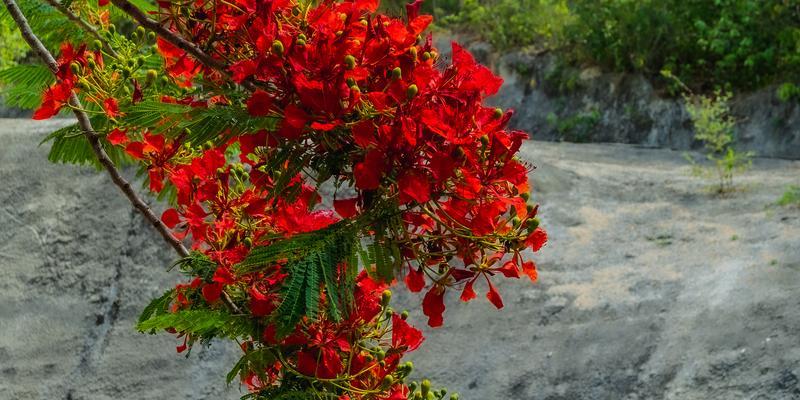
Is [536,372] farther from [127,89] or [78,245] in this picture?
[127,89]

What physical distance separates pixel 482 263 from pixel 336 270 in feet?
0.66

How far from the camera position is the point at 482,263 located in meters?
1.28

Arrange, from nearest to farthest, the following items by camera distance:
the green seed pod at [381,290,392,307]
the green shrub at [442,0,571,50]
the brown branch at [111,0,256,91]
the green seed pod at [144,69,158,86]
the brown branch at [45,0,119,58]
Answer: the brown branch at [111,0,256,91], the green seed pod at [381,290,392,307], the green seed pod at [144,69,158,86], the brown branch at [45,0,119,58], the green shrub at [442,0,571,50]

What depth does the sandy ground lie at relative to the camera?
168 inches

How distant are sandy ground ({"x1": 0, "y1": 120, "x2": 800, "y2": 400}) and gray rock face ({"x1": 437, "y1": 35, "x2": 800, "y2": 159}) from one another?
4.60ft

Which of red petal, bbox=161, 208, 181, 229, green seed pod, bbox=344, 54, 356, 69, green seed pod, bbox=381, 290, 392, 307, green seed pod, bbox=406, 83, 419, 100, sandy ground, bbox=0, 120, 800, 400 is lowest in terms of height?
sandy ground, bbox=0, 120, 800, 400

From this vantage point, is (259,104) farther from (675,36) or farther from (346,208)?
(675,36)

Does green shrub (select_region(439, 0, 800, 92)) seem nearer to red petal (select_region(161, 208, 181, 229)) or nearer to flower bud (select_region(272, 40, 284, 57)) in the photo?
red petal (select_region(161, 208, 181, 229))

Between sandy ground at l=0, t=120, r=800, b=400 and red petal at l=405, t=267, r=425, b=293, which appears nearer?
red petal at l=405, t=267, r=425, b=293

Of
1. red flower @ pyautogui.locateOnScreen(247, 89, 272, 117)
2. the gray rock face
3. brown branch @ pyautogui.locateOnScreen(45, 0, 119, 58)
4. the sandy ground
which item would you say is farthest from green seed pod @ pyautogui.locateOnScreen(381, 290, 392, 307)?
the gray rock face

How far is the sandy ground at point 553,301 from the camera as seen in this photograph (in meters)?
4.26

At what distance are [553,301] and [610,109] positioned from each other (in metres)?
4.19

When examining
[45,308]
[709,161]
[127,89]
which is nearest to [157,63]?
[127,89]

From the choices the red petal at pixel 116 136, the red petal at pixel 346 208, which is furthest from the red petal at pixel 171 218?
the red petal at pixel 346 208
